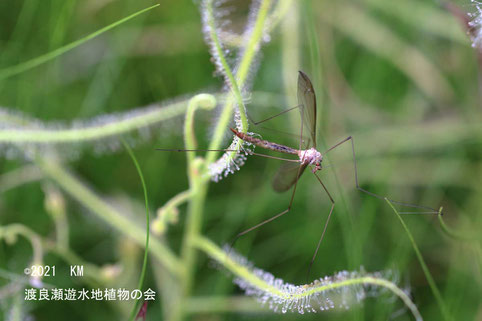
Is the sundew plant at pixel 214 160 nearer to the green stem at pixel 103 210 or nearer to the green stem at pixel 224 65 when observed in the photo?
the green stem at pixel 103 210

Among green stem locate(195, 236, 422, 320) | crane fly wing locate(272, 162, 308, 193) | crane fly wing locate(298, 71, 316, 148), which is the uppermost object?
crane fly wing locate(298, 71, 316, 148)

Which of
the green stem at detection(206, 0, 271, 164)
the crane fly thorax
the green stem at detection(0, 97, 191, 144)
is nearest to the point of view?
the green stem at detection(206, 0, 271, 164)

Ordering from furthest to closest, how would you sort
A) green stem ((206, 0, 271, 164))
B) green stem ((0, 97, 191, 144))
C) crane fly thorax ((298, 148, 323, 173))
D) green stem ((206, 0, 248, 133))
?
crane fly thorax ((298, 148, 323, 173))
green stem ((0, 97, 191, 144))
green stem ((206, 0, 271, 164))
green stem ((206, 0, 248, 133))

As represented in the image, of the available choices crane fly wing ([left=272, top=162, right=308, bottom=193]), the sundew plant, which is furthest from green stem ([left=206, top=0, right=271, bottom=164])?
crane fly wing ([left=272, top=162, right=308, bottom=193])

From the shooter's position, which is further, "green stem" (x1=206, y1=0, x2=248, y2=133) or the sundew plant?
the sundew plant

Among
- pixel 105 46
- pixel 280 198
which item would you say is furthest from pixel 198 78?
pixel 280 198

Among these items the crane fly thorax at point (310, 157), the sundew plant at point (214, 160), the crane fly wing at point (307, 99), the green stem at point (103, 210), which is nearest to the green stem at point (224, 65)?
the sundew plant at point (214, 160)

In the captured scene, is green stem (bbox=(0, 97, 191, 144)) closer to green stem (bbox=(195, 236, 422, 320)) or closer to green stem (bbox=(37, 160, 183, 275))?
green stem (bbox=(37, 160, 183, 275))
